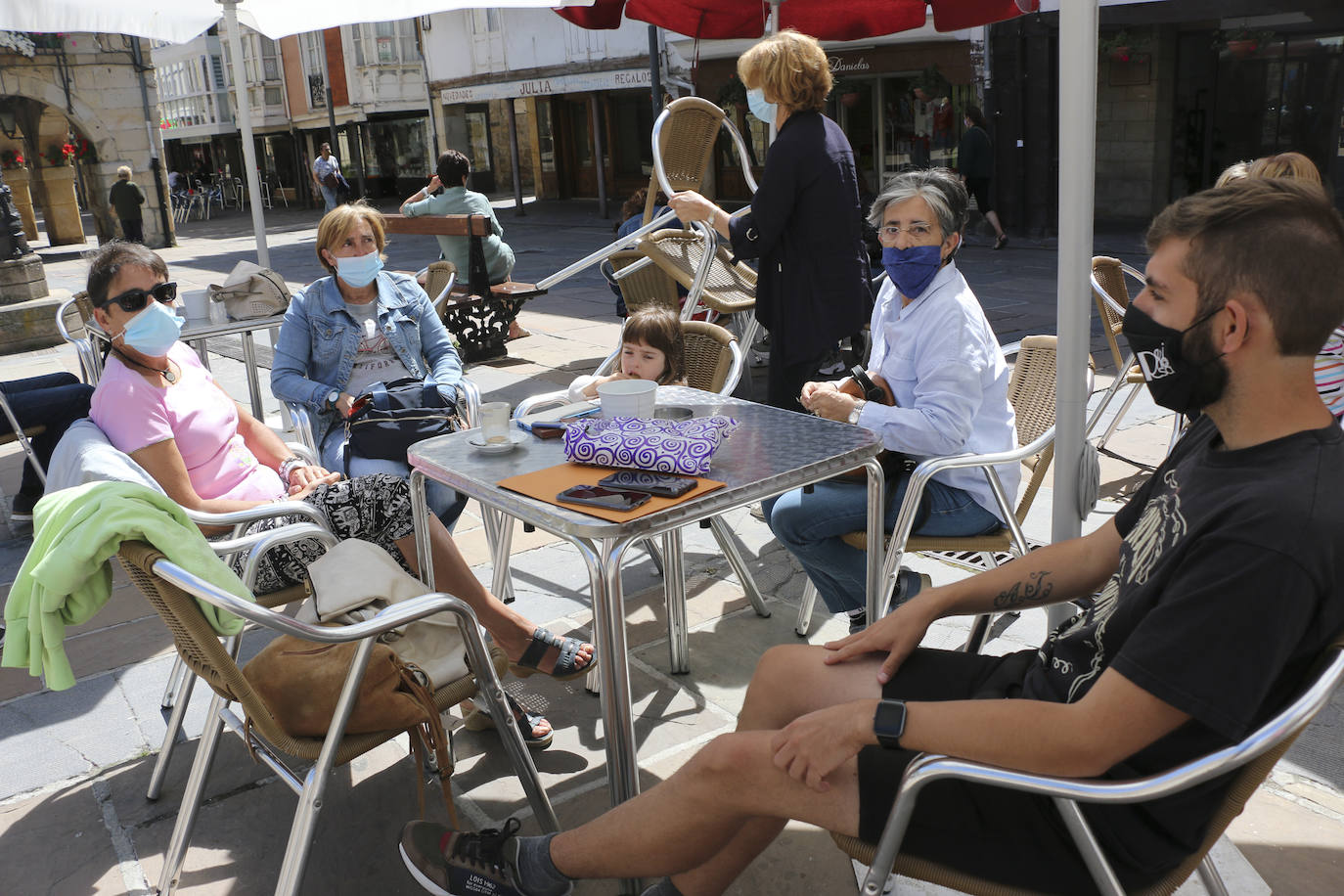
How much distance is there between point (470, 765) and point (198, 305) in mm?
3122

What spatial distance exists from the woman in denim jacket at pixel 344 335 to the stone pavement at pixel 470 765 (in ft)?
2.56

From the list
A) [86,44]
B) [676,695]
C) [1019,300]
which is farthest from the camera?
[86,44]

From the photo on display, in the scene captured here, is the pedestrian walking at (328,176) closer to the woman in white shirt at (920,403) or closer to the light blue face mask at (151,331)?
the light blue face mask at (151,331)

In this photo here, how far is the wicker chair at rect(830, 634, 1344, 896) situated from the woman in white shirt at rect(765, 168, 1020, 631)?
4.00 feet

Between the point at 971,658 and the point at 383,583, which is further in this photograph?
the point at 383,583

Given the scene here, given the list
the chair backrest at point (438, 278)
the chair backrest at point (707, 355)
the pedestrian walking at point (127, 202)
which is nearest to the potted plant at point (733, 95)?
the pedestrian walking at point (127, 202)

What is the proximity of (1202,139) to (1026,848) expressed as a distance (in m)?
14.4

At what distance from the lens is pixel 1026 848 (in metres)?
1.52

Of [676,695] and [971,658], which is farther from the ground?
[971,658]

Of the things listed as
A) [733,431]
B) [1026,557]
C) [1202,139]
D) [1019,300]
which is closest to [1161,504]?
[1026,557]

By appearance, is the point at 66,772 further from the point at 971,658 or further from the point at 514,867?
the point at 971,658

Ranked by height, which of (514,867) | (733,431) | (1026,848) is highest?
(733,431)

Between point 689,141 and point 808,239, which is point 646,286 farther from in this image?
point 808,239

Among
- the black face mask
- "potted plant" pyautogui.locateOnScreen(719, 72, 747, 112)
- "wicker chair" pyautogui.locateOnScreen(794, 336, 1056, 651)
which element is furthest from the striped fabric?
"potted plant" pyautogui.locateOnScreen(719, 72, 747, 112)
